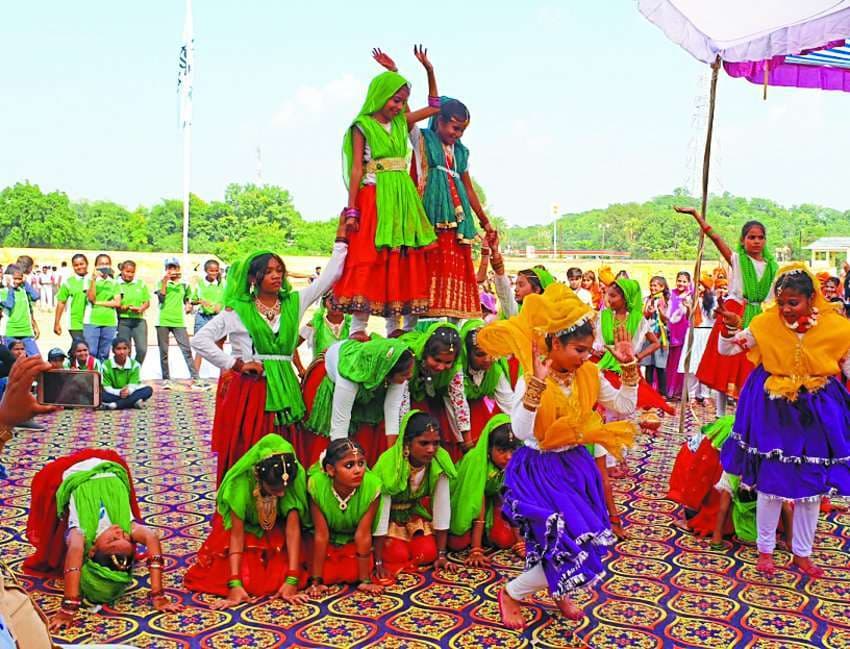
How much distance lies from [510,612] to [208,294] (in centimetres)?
842

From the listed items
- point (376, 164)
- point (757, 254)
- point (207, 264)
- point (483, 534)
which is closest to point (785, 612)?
point (483, 534)

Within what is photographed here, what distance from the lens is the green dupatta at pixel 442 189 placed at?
Result: 17.0 ft

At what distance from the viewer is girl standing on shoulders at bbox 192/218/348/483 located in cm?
454

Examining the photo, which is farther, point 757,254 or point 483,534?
point 757,254

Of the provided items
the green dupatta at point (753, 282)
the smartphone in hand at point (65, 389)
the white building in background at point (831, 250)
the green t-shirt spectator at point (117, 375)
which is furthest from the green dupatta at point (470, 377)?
the white building in background at point (831, 250)

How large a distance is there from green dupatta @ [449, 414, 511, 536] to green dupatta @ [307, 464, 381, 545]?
49 centimetres

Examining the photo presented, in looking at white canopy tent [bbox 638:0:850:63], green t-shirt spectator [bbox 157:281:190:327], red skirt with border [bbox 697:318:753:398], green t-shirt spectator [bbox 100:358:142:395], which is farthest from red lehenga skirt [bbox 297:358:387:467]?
green t-shirt spectator [bbox 157:281:190:327]

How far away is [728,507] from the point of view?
4566 millimetres

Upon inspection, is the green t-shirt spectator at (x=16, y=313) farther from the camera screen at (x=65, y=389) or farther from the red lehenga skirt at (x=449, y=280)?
the camera screen at (x=65, y=389)

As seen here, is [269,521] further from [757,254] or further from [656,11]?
[656,11]

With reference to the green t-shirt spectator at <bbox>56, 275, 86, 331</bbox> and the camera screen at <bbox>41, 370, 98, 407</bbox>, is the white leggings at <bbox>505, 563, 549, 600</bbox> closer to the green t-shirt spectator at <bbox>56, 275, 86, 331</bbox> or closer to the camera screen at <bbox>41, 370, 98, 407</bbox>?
the camera screen at <bbox>41, 370, 98, 407</bbox>

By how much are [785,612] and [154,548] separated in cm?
256

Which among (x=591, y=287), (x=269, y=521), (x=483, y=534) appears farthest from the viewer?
(x=591, y=287)

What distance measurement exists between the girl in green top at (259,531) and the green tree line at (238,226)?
3037 centimetres
